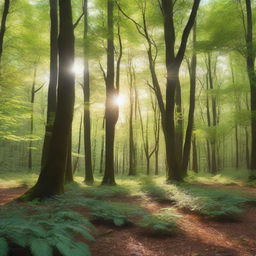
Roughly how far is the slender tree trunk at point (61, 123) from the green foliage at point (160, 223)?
3320 millimetres

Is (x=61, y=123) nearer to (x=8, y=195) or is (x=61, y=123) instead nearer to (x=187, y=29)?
(x=8, y=195)

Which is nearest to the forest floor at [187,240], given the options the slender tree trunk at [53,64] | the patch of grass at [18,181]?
the slender tree trunk at [53,64]

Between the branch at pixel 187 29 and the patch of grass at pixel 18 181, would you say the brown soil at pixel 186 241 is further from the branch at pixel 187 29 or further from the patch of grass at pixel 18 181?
the patch of grass at pixel 18 181

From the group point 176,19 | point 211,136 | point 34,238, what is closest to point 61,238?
point 34,238

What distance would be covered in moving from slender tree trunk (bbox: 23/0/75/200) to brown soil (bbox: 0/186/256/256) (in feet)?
9.11

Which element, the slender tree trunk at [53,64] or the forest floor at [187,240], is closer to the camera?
the forest floor at [187,240]

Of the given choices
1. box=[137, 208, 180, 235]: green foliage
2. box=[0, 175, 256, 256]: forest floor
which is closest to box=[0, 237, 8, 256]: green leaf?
box=[0, 175, 256, 256]: forest floor

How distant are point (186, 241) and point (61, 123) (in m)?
4.69

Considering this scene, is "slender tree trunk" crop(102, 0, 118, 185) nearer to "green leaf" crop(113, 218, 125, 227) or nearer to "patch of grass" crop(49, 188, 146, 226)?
"patch of grass" crop(49, 188, 146, 226)

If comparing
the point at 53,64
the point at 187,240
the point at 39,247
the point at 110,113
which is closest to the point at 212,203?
the point at 187,240

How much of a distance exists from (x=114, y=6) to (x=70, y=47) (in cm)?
702

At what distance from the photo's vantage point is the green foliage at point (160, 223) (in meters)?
4.30

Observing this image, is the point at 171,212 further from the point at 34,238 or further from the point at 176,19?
the point at 176,19

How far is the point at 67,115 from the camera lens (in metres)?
7.22
